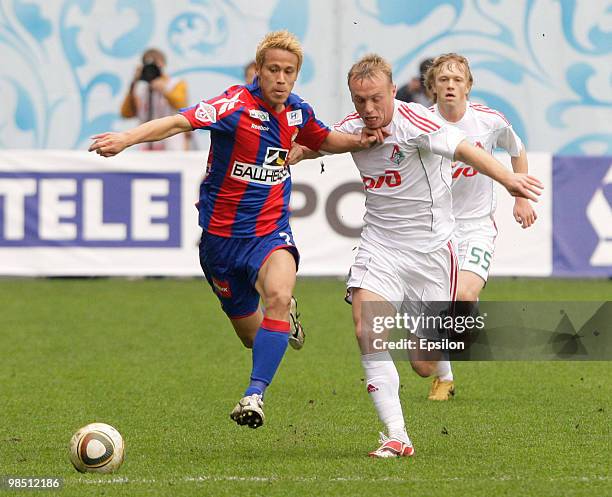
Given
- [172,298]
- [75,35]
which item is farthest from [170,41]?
[172,298]

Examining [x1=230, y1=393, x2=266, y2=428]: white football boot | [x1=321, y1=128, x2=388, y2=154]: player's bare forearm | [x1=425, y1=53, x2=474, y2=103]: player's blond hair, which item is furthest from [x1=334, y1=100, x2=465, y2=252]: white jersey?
[x1=425, y1=53, x2=474, y2=103]: player's blond hair

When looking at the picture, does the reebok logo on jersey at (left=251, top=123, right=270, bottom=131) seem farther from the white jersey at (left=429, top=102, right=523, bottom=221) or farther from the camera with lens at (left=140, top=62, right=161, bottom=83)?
the camera with lens at (left=140, top=62, right=161, bottom=83)

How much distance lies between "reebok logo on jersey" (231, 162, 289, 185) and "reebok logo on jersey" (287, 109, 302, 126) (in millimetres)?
261

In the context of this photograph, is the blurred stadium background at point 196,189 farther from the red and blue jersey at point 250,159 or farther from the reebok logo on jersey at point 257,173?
the reebok logo on jersey at point 257,173

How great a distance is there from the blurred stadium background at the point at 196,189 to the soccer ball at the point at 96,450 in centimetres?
229

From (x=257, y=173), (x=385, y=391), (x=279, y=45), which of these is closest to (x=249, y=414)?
(x=385, y=391)

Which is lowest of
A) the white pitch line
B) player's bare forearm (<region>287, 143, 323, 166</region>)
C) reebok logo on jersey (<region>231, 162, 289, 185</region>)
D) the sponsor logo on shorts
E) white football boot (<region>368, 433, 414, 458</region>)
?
white football boot (<region>368, 433, 414, 458</region>)

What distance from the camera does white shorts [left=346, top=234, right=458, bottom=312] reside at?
7332mm

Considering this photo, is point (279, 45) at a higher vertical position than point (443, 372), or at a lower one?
higher

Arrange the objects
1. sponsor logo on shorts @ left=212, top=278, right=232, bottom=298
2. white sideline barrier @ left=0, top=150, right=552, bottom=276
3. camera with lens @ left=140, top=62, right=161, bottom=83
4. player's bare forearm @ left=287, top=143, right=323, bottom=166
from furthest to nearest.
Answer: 1. camera with lens @ left=140, top=62, right=161, bottom=83
2. white sideline barrier @ left=0, top=150, right=552, bottom=276
3. sponsor logo on shorts @ left=212, top=278, right=232, bottom=298
4. player's bare forearm @ left=287, top=143, right=323, bottom=166

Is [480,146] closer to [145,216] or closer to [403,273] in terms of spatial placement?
[403,273]

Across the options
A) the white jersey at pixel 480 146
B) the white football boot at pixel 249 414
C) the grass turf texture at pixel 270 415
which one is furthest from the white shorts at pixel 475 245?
the white football boot at pixel 249 414

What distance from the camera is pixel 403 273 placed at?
750 cm

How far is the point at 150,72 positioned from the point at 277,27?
174cm
